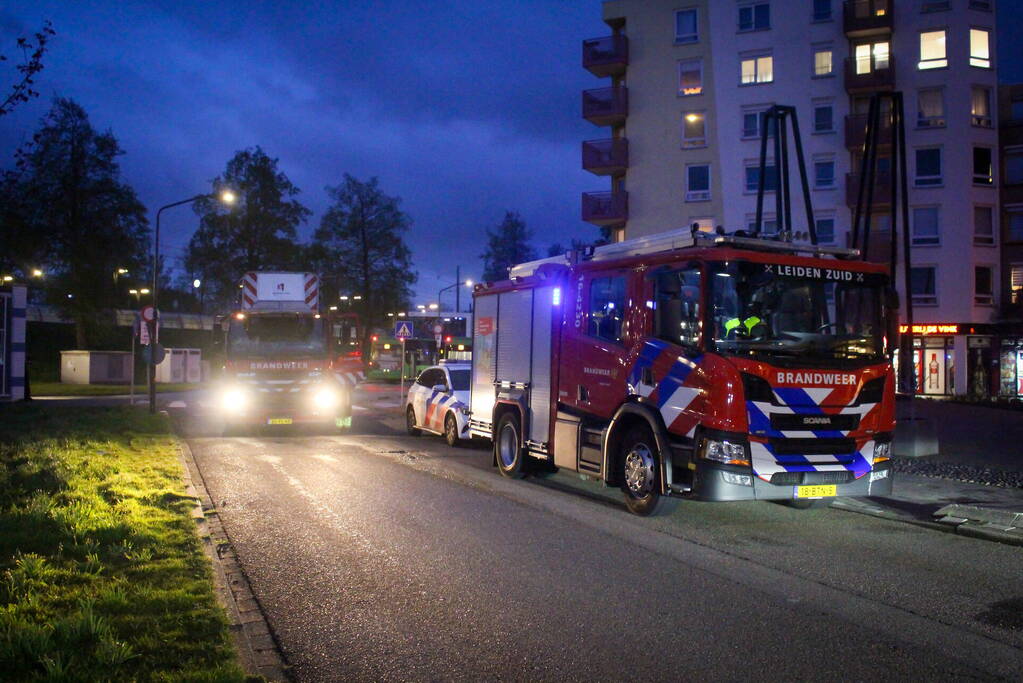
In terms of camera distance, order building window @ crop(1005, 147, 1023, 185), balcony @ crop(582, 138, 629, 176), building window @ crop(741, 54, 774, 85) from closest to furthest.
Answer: building window @ crop(1005, 147, 1023, 185) → building window @ crop(741, 54, 774, 85) → balcony @ crop(582, 138, 629, 176)

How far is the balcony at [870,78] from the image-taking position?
38781 millimetres

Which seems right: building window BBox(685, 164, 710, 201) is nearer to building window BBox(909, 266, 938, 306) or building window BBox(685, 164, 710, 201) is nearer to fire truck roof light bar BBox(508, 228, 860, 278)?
building window BBox(909, 266, 938, 306)

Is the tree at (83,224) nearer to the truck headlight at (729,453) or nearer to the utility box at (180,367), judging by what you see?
the utility box at (180,367)

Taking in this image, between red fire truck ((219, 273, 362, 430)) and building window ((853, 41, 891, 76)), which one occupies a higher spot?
building window ((853, 41, 891, 76))

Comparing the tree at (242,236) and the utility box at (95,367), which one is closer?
the utility box at (95,367)

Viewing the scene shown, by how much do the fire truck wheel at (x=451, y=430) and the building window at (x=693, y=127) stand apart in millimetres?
27956

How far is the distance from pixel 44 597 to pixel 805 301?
713 centimetres

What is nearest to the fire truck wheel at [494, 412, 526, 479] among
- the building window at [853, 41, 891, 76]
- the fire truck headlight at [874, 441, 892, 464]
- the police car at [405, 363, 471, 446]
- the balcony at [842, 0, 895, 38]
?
the police car at [405, 363, 471, 446]

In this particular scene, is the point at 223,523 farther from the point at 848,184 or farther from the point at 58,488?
the point at 848,184

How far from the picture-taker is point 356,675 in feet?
→ 16.0

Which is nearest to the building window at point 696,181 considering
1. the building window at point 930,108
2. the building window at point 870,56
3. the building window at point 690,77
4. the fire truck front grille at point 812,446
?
the building window at point 690,77

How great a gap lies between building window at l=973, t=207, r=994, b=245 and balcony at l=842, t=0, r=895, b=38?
354 inches

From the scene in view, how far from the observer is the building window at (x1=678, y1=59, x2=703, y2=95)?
41.5 metres

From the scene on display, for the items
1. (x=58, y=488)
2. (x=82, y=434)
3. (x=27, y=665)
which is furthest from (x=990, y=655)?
(x=82, y=434)
